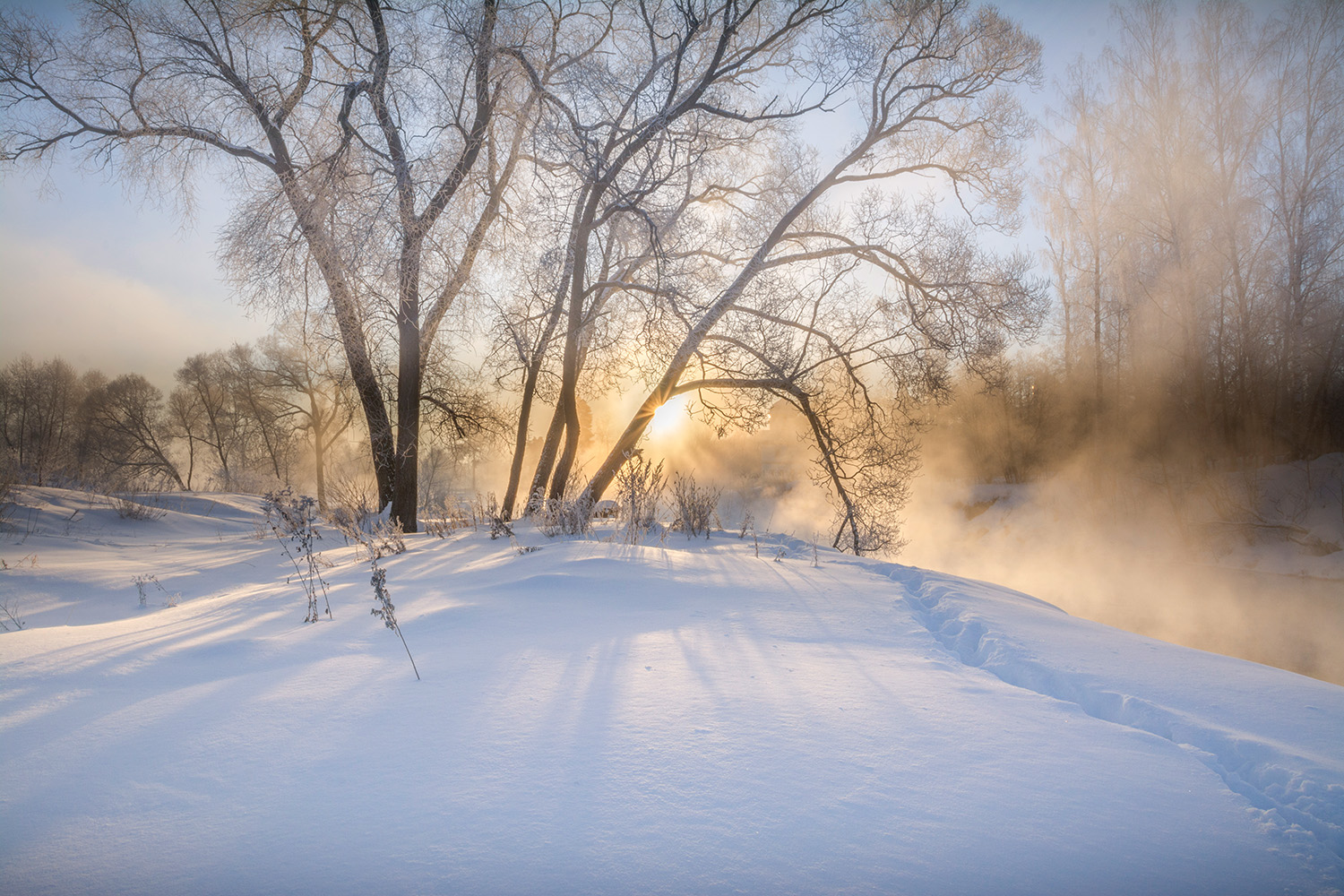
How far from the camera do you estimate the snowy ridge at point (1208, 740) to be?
4.86 ft

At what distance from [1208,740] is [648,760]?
6.15 feet

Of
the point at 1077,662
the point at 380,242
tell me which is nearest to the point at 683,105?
the point at 380,242

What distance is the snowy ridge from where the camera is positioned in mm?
1481

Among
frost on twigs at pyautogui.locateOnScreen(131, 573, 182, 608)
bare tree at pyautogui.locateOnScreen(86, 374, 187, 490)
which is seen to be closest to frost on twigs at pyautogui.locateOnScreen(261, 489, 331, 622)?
frost on twigs at pyautogui.locateOnScreen(131, 573, 182, 608)

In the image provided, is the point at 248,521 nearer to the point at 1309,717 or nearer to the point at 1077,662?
the point at 1077,662

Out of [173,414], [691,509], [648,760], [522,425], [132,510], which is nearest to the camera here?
[648,760]

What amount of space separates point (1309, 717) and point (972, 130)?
9395 mm

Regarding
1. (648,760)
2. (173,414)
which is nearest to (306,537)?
(648,760)

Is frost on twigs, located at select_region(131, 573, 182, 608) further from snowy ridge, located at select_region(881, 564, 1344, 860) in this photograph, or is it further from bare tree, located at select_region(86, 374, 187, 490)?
bare tree, located at select_region(86, 374, 187, 490)

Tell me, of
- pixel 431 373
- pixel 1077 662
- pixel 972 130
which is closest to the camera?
pixel 1077 662

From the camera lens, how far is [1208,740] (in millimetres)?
1874

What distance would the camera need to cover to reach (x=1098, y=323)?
1667cm

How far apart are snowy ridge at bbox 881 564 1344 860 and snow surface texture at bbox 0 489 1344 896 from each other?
10 millimetres

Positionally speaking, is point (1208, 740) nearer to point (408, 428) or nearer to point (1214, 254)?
point (408, 428)
